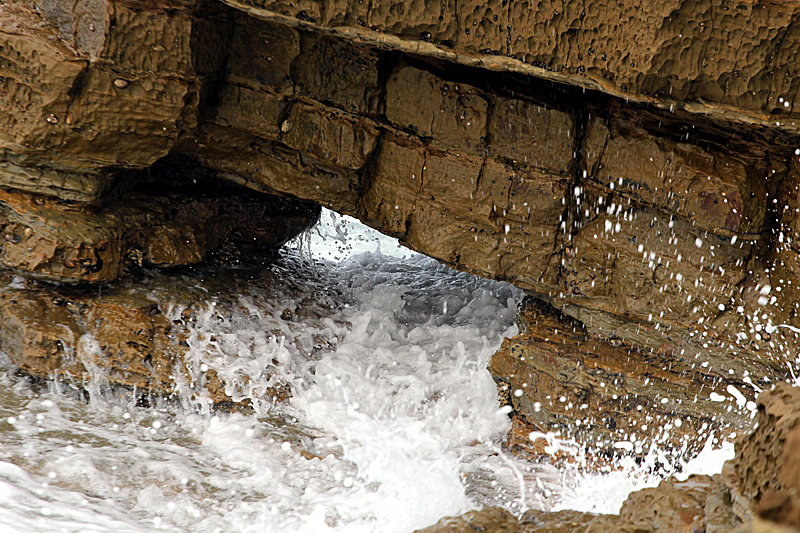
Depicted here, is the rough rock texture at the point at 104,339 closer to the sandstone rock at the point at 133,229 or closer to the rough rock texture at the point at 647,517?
the sandstone rock at the point at 133,229

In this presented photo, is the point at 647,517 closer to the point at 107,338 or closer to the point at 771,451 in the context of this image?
the point at 771,451

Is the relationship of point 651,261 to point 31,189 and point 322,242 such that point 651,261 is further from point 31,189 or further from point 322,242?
point 322,242

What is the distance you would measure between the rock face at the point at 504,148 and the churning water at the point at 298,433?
2.32 ft

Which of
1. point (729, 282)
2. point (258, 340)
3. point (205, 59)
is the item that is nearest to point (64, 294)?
point (258, 340)

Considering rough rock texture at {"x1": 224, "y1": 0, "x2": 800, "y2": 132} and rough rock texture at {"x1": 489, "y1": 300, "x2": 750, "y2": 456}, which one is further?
rough rock texture at {"x1": 489, "y1": 300, "x2": 750, "y2": 456}

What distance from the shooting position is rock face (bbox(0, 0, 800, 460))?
3426 mm

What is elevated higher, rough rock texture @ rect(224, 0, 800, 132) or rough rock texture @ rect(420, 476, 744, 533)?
rough rock texture @ rect(224, 0, 800, 132)

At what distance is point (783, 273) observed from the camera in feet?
12.3

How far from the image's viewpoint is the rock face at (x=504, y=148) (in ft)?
11.2

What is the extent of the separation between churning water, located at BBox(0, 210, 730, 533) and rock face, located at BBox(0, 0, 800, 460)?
2.32 feet

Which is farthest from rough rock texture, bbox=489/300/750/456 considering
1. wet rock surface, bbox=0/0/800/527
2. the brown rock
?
the brown rock

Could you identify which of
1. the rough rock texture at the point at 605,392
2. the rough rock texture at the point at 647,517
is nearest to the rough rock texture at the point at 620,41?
the rough rock texture at the point at 605,392

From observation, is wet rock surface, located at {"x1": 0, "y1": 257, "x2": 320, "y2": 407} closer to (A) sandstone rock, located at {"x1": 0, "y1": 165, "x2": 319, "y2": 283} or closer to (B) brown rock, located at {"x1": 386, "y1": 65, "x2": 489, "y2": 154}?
(A) sandstone rock, located at {"x1": 0, "y1": 165, "x2": 319, "y2": 283}

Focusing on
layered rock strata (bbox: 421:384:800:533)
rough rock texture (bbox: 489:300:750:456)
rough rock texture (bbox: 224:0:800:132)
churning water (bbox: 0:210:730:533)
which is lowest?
churning water (bbox: 0:210:730:533)
